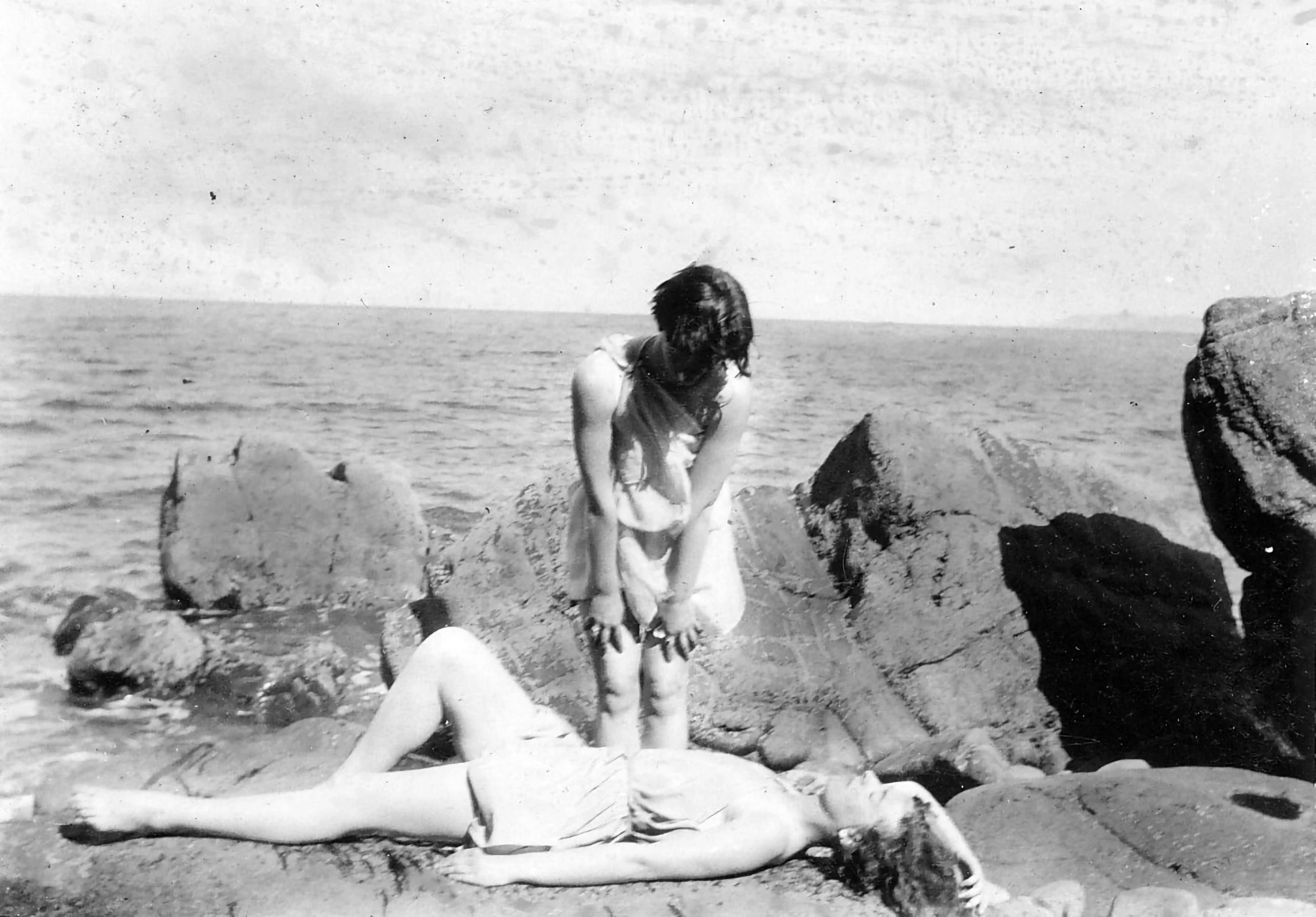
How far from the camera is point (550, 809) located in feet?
9.07

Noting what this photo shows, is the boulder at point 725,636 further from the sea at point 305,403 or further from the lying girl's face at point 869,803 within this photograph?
the lying girl's face at point 869,803

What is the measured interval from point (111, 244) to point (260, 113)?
38.2 inches

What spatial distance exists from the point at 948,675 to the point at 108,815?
3.45 m

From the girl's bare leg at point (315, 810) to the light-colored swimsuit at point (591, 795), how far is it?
0.26ft

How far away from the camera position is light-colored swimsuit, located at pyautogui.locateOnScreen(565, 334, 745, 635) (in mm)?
3080

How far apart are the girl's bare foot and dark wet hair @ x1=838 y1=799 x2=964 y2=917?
5.86ft

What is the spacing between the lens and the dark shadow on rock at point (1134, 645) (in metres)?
4.61

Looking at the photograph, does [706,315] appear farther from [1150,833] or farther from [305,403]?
[305,403]

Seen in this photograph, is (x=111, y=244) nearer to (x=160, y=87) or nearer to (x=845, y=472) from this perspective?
(x=160, y=87)

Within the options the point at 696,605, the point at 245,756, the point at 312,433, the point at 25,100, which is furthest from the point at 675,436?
the point at 312,433

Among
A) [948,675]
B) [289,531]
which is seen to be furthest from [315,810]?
[289,531]

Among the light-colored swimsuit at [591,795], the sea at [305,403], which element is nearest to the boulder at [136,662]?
the sea at [305,403]

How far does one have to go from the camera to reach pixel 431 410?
9.83m

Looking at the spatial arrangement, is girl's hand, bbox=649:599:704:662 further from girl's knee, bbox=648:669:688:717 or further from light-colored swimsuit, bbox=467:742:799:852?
light-colored swimsuit, bbox=467:742:799:852
